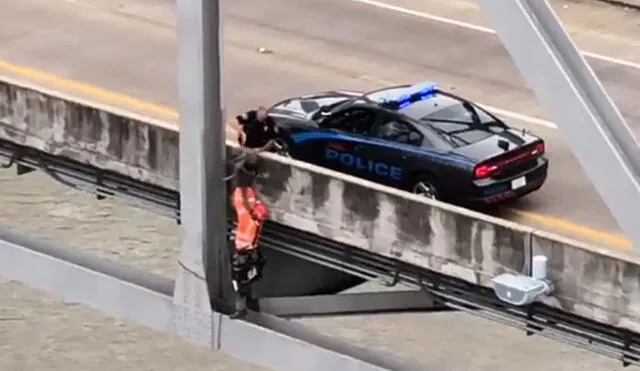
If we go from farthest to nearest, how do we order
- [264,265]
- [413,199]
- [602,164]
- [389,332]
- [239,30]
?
[239,30] → [389,332] → [264,265] → [413,199] → [602,164]

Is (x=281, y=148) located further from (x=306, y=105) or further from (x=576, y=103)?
(x=576, y=103)

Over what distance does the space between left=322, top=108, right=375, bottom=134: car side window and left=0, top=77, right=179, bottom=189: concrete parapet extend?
1513 mm

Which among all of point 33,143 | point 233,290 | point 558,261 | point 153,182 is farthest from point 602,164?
point 33,143

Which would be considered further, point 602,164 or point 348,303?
point 348,303


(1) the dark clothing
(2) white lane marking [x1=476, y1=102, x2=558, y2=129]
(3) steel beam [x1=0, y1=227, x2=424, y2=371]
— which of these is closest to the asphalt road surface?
(2) white lane marking [x1=476, y1=102, x2=558, y2=129]

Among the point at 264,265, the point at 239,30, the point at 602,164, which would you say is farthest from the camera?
the point at 239,30

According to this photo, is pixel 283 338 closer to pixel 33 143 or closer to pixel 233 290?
pixel 233 290

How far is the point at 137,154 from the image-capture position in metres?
11.8

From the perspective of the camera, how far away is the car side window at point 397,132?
12422 millimetres

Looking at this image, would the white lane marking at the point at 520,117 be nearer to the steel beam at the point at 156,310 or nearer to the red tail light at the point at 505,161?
the red tail light at the point at 505,161

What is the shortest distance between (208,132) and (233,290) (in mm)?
1050

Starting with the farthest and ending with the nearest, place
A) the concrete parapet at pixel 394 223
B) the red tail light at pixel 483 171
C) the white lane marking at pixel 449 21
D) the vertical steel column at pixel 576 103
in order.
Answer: the white lane marking at pixel 449 21 → the red tail light at pixel 483 171 → the concrete parapet at pixel 394 223 → the vertical steel column at pixel 576 103

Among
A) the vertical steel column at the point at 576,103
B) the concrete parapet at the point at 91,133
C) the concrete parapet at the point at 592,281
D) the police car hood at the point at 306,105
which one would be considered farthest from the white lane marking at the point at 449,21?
the vertical steel column at the point at 576,103

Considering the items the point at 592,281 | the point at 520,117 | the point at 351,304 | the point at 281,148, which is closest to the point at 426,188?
the point at 281,148
